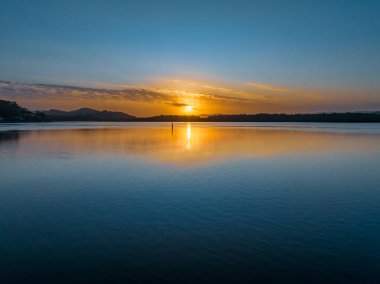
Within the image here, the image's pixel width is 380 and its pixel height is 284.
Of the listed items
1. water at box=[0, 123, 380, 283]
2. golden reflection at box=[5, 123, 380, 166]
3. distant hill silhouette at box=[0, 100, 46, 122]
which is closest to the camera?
water at box=[0, 123, 380, 283]

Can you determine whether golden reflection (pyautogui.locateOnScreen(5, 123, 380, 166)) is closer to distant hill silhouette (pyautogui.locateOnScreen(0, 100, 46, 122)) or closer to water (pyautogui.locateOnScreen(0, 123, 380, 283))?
water (pyautogui.locateOnScreen(0, 123, 380, 283))

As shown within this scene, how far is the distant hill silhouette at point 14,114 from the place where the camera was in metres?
138

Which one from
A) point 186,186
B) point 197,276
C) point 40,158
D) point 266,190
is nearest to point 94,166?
point 40,158

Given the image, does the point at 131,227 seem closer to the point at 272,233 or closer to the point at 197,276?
the point at 197,276

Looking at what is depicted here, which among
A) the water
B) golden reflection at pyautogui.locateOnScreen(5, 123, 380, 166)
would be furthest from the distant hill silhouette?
the water

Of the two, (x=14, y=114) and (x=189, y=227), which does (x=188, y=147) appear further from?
(x=14, y=114)

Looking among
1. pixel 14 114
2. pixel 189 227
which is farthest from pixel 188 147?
pixel 14 114

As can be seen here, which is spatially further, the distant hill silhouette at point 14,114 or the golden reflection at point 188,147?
the distant hill silhouette at point 14,114

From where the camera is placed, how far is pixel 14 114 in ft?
471

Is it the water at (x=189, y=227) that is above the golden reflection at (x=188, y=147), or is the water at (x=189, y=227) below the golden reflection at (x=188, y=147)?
above

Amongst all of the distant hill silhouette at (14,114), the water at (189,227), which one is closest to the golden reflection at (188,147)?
the water at (189,227)

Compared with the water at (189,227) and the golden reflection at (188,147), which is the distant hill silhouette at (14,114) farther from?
the water at (189,227)

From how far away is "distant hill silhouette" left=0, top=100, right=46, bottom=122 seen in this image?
13800cm

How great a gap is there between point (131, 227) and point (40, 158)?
16874mm
